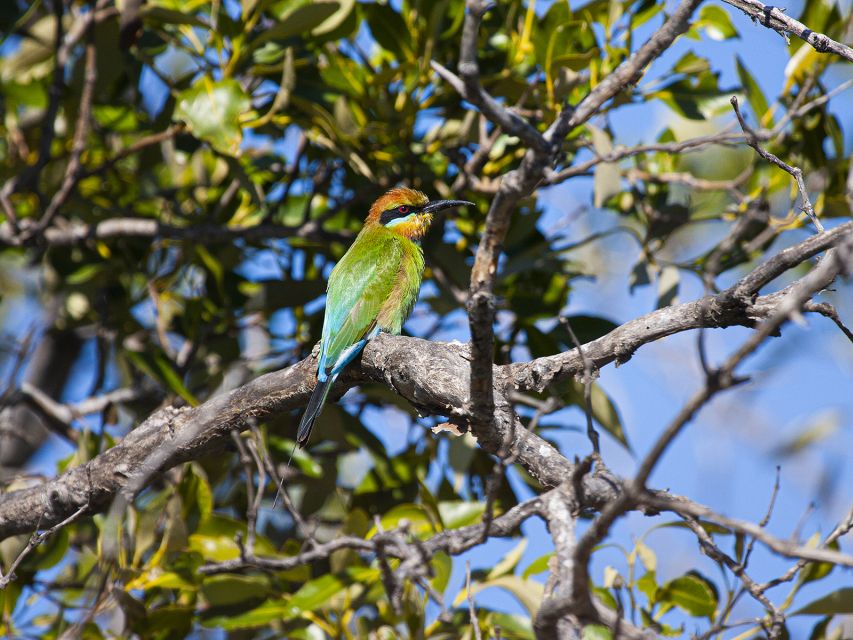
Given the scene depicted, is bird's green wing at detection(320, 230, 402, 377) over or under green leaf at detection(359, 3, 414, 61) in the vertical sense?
under

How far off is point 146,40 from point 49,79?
548mm

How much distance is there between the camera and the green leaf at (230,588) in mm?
2523

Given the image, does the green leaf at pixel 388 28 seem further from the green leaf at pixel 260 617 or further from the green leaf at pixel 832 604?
the green leaf at pixel 832 604

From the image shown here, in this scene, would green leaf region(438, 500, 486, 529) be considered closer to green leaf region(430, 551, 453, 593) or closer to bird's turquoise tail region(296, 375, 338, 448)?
green leaf region(430, 551, 453, 593)

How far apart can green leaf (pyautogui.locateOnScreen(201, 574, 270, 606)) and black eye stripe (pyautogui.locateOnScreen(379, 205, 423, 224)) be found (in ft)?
4.79

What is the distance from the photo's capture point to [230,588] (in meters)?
2.54

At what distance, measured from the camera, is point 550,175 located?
1.27m

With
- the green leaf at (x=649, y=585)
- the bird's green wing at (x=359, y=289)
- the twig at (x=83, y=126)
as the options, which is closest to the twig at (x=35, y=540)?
the bird's green wing at (x=359, y=289)

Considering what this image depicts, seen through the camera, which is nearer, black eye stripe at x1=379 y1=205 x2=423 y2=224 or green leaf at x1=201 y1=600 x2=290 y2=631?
green leaf at x1=201 y1=600 x2=290 y2=631

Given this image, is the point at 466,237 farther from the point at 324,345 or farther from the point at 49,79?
the point at 49,79

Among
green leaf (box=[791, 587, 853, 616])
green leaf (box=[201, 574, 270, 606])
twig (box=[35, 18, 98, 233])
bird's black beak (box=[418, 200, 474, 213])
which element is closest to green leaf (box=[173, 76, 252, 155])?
twig (box=[35, 18, 98, 233])

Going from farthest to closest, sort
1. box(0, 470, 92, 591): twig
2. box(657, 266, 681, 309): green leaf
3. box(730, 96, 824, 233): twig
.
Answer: box(657, 266, 681, 309): green leaf → box(0, 470, 92, 591): twig → box(730, 96, 824, 233): twig

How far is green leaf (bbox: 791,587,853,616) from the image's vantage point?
2.18 metres

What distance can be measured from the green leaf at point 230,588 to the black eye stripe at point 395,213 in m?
1.46
